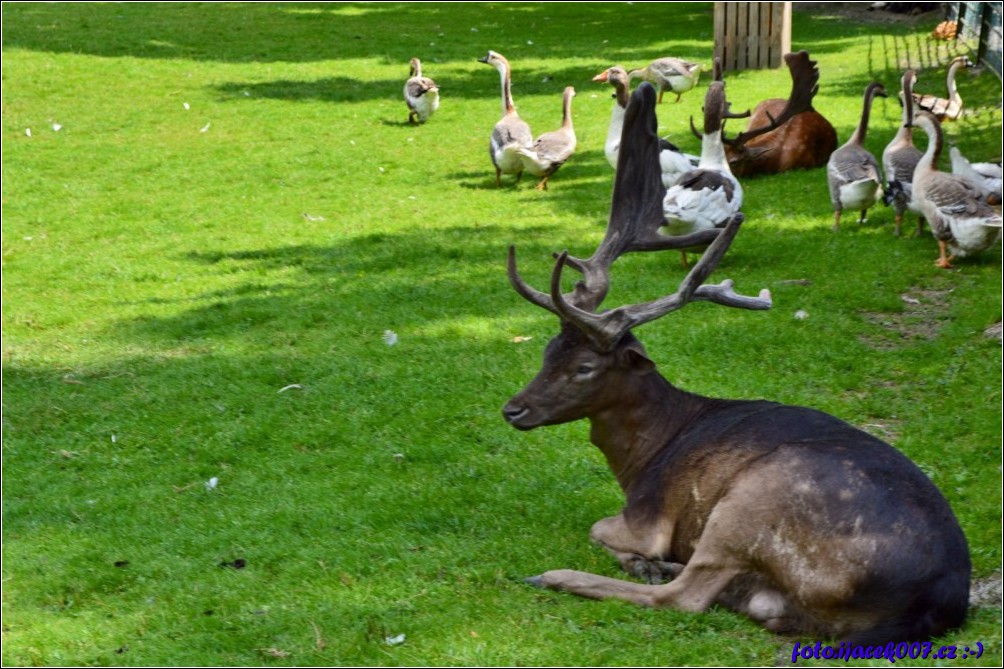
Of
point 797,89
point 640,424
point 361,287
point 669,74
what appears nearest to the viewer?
point 640,424

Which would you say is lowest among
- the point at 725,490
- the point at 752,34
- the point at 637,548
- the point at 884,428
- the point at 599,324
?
the point at 884,428

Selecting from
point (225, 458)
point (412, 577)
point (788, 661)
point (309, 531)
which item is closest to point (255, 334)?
point (225, 458)

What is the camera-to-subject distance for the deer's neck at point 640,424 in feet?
22.0

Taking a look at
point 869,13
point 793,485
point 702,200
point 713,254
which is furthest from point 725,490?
point 869,13

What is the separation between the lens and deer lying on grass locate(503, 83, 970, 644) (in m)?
5.43

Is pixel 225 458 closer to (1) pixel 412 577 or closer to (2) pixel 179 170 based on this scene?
(1) pixel 412 577

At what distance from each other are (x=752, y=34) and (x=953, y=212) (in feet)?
38.4

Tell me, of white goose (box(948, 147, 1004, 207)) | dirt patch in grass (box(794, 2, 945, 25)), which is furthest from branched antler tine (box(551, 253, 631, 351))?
dirt patch in grass (box(794, 2, 945, 25))

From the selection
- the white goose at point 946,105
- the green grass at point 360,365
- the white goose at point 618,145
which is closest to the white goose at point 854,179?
the green grass at point 360,365

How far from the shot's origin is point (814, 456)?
→ 19.1ft

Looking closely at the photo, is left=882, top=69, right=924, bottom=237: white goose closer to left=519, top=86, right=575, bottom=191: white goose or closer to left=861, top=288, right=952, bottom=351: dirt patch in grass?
left=861, top=288, right=952, bottom=351: dirt patch in grass

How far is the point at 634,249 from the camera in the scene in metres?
7.38

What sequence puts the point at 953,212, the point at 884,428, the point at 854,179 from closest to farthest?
the point at 884,428 → the point at 953,212 → the point at 854,179

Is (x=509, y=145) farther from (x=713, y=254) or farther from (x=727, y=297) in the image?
(x=713, y=254)
